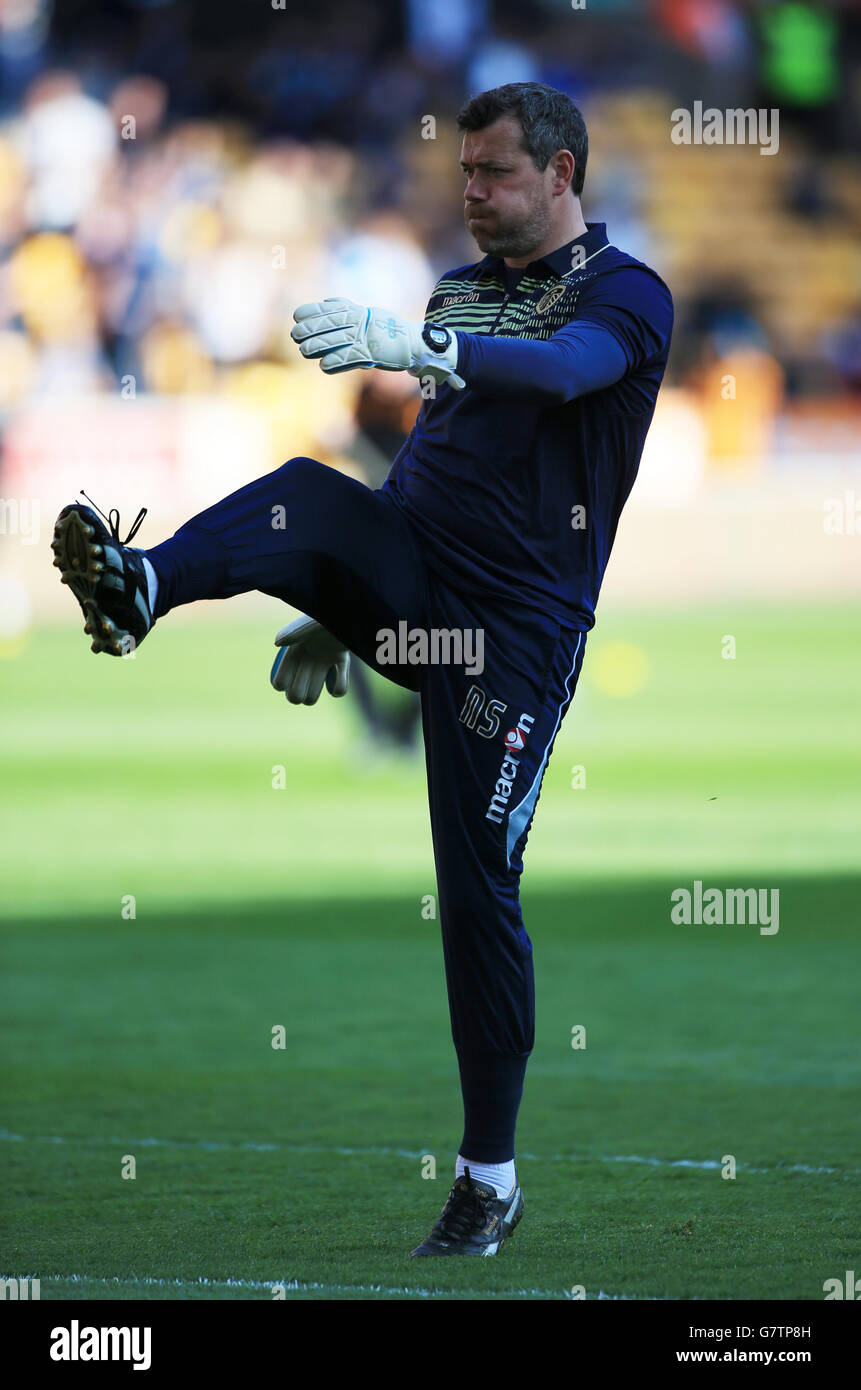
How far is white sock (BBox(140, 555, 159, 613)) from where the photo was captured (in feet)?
12.8

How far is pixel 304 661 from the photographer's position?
479 centimetres

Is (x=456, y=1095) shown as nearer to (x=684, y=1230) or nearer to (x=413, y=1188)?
(x=413, y=1188)

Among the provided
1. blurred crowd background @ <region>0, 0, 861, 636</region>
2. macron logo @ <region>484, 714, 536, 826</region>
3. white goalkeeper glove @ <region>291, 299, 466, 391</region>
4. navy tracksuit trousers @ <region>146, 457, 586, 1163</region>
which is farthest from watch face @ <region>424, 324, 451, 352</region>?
blurred crowd background @ <region>0, 0, 861, 636</region>

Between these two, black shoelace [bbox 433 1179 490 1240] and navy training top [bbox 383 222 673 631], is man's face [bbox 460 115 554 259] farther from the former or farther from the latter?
black shoelace [bbox 433 1179 490 1240]

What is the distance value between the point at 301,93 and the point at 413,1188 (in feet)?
75.1

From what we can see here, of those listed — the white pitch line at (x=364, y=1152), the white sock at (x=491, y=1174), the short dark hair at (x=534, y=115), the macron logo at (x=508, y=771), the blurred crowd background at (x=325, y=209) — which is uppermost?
the blurred crowd background at (x=325, y=209)

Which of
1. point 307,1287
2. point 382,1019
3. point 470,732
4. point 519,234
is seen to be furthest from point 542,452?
point 382,1019

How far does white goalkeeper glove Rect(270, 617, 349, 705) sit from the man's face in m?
0.96

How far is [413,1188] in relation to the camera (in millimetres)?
4922

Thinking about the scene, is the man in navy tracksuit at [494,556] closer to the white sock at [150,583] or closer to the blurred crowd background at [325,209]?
the white sock at [150,583]

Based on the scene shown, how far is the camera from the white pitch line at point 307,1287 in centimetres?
391
